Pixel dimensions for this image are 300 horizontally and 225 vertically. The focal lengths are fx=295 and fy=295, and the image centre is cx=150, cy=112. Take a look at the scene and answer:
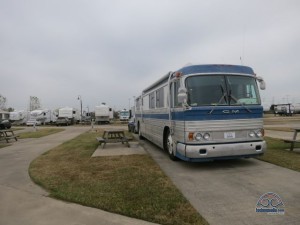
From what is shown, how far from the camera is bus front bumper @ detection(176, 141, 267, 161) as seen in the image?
24.6 feet

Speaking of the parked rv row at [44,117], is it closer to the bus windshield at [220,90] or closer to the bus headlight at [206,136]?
the bus windshield at [220,90]

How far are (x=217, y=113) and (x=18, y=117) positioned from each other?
171ft

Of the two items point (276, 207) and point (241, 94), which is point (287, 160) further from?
point (276, 207)

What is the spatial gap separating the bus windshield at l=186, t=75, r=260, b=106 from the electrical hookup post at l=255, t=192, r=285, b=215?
300cm

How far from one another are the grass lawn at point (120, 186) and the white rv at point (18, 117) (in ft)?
154

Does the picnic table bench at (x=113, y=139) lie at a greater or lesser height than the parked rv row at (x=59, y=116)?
lesser

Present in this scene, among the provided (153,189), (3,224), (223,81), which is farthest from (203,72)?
(3,224)

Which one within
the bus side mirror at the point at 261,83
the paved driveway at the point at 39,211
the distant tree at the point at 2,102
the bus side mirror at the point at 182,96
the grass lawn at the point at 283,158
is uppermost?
the distant tree at the point at 2,102

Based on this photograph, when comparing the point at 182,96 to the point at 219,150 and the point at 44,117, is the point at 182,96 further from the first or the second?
the point at 44,117

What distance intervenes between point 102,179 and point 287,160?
17.7ft

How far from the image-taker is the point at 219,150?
297 inches

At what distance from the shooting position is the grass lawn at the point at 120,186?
186 inches

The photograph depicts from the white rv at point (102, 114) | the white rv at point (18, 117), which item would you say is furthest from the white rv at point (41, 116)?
the white rv at point (102, 114)

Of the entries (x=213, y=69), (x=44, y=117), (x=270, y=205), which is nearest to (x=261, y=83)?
(x=213, y=69)
